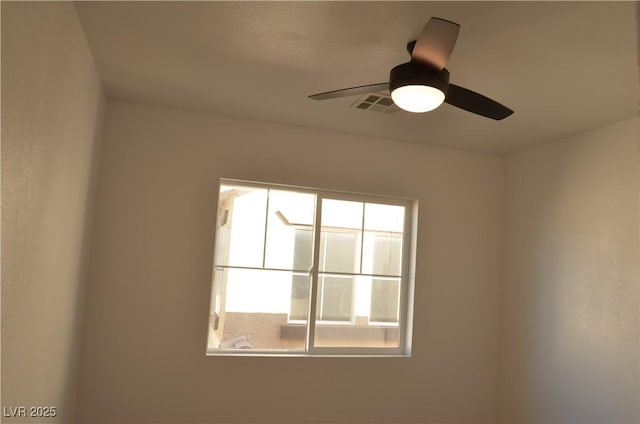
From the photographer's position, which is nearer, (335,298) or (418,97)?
(418,97)

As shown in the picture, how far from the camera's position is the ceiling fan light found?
2043 millimetres

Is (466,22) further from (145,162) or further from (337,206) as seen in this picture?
(145,162)

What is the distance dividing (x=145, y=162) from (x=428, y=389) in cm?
279

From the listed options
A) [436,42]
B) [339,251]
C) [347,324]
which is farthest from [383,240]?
[436,42]

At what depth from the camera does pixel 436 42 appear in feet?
6.20

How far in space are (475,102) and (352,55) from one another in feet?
2.17

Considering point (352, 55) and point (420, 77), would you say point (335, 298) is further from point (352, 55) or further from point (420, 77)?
point (420, 77)

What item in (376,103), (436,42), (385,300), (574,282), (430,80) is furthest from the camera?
(385,300)

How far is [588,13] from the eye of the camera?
6.43 feet

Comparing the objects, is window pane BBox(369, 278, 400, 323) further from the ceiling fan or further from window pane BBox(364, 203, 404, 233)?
the ceiling fan

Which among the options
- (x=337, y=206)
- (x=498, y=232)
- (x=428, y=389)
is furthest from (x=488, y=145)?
(x=428, y=389)

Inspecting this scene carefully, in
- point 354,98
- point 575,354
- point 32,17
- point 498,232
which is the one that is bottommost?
point 575,354

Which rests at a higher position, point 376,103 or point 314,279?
point 376,103

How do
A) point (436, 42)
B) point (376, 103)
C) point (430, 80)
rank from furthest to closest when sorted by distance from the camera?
point (376, 103)
point (430, 80)
point (436, 42)
